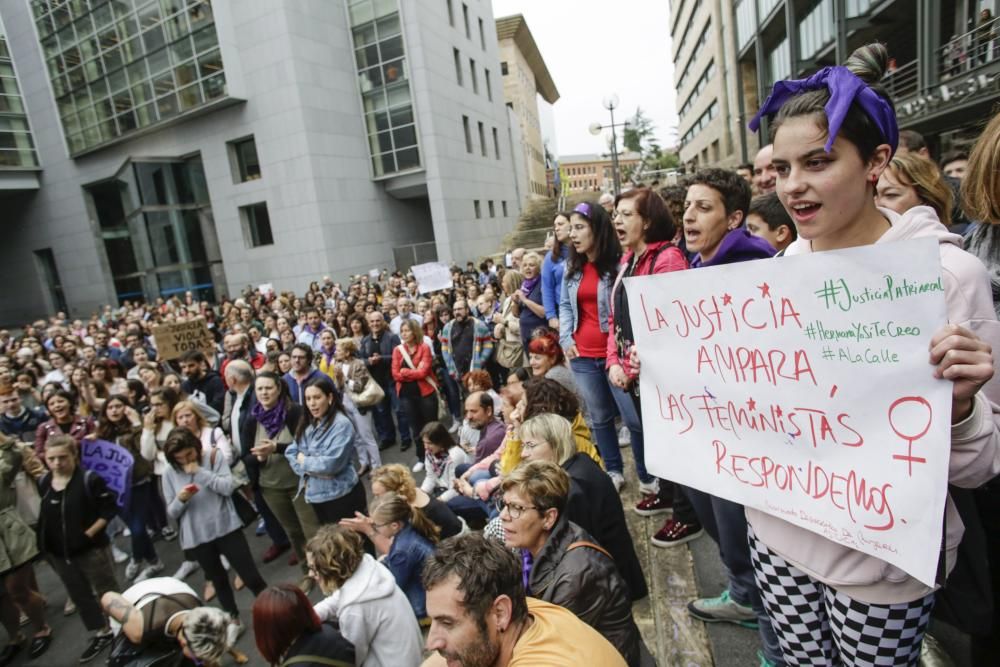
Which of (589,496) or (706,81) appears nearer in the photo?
(589,496)

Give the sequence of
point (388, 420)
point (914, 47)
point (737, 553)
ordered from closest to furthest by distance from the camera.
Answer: point (737, 553), point (388, 420), point (914, 47)

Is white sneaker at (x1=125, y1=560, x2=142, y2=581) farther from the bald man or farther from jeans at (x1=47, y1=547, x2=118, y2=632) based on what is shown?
the bald man

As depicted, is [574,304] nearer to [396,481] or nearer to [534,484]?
[396,481]

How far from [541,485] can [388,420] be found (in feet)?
17.9

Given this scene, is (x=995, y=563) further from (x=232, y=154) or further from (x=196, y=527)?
(x=232, y=154)

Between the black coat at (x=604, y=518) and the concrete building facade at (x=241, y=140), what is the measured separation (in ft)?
72.3

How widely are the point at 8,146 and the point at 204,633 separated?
3761 centimetres

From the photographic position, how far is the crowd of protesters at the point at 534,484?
1267mm

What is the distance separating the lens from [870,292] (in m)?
1.21

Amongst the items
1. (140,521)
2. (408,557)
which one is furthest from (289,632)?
(140,521)

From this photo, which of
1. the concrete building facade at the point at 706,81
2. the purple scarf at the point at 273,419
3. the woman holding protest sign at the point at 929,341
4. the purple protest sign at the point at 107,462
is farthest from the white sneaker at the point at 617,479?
the concrete building facade at the point at 706,81

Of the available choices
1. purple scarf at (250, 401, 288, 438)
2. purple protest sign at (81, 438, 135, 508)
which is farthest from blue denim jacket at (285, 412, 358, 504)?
purple protest sign at (81, 438, 135, 508)

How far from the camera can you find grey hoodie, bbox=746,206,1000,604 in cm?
110

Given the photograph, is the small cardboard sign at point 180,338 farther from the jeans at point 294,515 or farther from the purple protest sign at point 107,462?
the jeans at point 294,515
